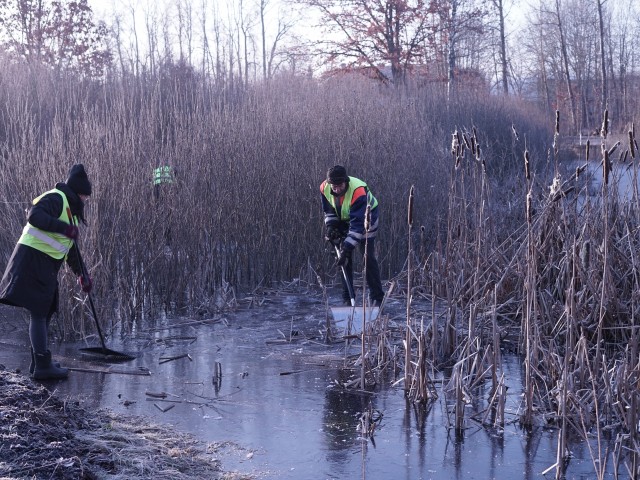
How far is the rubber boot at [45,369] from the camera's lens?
696 centimetres

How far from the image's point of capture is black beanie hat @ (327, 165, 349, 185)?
8.91 meters

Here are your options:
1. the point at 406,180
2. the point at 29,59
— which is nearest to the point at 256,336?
the point at 406,180

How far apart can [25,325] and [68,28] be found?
679 inches

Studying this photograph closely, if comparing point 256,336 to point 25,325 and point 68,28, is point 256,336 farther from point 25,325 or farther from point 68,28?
point 68,28

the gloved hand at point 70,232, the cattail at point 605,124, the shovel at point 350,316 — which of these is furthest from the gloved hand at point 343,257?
the cattail at point 605,124

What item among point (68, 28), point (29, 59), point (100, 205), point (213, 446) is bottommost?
point (213, 446)

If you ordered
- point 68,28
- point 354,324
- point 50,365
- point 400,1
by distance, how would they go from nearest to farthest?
1. point 50,365
2. point 354,324
3. point 68,28
4. point 400,1

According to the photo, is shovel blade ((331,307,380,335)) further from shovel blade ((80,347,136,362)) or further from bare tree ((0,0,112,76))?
bare tree ((0,0,112,76))

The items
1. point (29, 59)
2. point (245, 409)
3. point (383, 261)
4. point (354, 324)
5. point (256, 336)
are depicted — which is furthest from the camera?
point (29, 59)

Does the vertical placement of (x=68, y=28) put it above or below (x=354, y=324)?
above

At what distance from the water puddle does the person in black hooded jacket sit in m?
0.46

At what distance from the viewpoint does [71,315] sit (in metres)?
8.41

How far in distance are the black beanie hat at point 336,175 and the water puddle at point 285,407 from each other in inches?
63.1

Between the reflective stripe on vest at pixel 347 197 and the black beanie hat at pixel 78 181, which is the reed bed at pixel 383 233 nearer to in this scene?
the reflective stripe on vest at pixel 347 197
